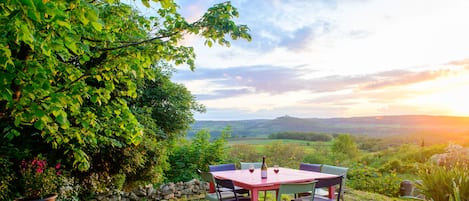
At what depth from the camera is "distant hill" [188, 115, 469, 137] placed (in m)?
9.87

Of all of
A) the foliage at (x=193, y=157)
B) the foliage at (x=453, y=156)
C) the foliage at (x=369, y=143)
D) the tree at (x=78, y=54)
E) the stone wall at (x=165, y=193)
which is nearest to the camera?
the tree at (x=78, y=54)

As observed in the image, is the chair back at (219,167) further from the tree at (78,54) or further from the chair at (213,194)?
the tree at (78,54)

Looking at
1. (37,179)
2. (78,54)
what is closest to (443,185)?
(78,54)

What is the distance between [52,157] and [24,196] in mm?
894

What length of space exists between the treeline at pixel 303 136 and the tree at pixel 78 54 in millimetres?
6558

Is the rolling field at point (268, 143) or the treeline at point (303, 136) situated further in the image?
the treeline at point (303, 136)

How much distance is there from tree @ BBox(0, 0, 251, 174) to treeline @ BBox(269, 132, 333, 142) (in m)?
6.56

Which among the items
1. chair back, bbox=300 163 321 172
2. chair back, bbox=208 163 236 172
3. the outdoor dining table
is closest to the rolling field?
chair back, bbox=208 163 236 172

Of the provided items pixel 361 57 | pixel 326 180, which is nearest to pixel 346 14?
pixel 361 57

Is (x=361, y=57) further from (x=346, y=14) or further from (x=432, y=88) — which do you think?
(x=432, y=88)

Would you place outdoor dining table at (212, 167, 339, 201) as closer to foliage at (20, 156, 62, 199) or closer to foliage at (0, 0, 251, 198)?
foliage at (0, 0, 251, 198)

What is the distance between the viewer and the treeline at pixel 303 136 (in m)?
11.3

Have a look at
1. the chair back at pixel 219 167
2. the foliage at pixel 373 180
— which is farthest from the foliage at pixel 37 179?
the foliage at pixel 373 180

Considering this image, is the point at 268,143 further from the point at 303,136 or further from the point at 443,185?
the point at 443,185
